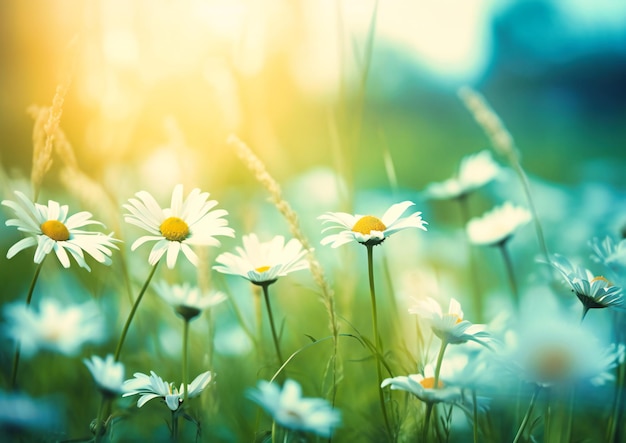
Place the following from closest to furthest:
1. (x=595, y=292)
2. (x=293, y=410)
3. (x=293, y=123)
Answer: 1. (x=293, y=410)
2. (x=595, y=292)
3. (x=293, y=123)

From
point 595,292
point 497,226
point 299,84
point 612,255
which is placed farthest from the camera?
point 299,84

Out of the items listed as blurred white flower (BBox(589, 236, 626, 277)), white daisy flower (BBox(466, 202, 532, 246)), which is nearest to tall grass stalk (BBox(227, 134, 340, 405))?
blurred white flower (BBox(589, 236, 626, 277))

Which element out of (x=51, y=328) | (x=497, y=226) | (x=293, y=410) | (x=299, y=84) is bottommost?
(x=293, y=410)

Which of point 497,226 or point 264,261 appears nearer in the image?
point 264,261

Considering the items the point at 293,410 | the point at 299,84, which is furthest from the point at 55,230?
the point at 299,84

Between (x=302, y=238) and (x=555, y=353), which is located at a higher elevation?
(x=302, y=238)

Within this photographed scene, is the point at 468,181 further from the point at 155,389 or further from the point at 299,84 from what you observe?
the point at 299,84
